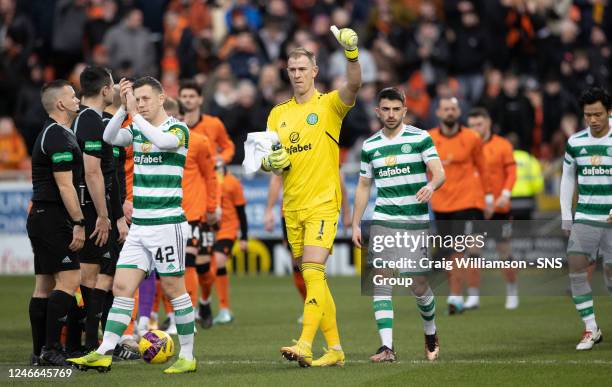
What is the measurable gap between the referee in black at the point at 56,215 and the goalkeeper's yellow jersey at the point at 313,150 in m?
2.02

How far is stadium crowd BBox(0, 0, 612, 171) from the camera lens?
78.0 ft

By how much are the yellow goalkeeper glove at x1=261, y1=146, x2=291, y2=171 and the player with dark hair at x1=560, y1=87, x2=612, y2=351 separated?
3362 millimetres

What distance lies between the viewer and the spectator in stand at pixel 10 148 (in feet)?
78.6

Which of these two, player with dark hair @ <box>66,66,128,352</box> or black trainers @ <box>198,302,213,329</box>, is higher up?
player with dark hair @ <box>66,66,128,352</box>

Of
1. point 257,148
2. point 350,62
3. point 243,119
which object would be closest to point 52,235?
point 257,148

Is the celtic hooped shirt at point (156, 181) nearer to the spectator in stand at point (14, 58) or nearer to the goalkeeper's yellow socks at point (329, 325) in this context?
the goalkeeper's yellow socks at point (329, 325)

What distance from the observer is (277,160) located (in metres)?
10.7

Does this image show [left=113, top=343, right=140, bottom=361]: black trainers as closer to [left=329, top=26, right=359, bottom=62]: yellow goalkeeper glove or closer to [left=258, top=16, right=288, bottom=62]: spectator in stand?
[left=329, top=26, right=359, bottom=62]: yellow goalkeeper glove

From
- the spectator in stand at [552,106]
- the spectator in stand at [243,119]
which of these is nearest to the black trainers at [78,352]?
the spectator in stand at [243,119]

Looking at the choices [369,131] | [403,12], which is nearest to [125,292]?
[369,131]

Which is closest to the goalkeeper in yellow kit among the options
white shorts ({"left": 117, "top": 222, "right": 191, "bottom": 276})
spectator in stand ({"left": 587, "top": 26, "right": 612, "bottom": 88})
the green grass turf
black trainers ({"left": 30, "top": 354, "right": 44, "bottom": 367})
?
the green grass turf

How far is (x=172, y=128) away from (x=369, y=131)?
13814mm

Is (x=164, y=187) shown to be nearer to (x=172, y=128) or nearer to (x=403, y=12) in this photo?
(x=172, y=128)

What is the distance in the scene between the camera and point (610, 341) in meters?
12.8
